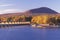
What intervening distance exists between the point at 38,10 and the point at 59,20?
1467 inches

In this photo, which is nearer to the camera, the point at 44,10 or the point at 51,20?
the point at 51,20

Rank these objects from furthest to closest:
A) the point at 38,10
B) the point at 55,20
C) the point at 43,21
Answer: the point at 38,10 < the point at 43,21 < the point at 55,20

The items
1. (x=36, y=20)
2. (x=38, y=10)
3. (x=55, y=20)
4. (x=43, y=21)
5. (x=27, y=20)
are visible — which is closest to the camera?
(x=55, y=20)

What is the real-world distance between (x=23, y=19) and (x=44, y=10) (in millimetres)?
28766

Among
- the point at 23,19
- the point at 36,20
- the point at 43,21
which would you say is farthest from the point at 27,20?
the point at 43,21

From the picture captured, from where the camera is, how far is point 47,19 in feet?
87.2

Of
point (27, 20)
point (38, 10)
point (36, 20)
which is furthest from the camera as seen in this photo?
point (38, 10)

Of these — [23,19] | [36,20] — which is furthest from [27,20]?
[36,20]

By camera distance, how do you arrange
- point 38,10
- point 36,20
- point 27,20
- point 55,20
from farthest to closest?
point 38,10 < point 27,20 < point 36,20 < point 55,20

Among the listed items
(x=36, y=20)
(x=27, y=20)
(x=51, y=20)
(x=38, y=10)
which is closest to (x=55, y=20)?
(x=51, y=20)

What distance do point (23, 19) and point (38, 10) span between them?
90.2ft

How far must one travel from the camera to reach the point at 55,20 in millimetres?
25469

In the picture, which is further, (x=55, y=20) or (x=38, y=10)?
(x=38, y=10)

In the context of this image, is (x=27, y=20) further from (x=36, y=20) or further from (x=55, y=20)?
(x=55, y=20)
